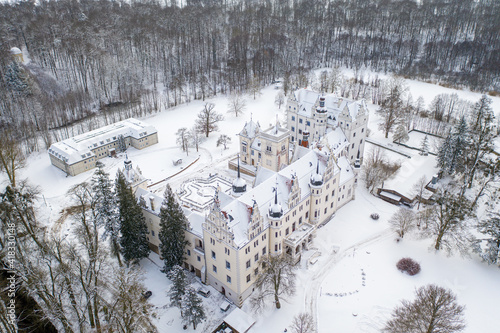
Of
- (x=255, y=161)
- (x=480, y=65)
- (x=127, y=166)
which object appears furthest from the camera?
(x=480, y=65)

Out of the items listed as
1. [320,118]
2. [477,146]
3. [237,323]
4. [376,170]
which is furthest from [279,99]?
[237,323]

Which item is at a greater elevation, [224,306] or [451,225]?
[451,225]

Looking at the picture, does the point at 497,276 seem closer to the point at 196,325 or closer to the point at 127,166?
the point at 196,325

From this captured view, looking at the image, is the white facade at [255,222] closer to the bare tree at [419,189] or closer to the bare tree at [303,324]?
the bare tree at [303,324]

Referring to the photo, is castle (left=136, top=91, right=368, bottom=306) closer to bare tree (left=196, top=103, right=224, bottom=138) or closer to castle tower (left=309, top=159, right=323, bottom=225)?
castle tower (left=309, top=159, right=323, bottom=225)

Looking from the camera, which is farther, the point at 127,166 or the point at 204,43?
the point at 204,43

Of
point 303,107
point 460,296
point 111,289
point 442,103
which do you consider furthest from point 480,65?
point 111,289

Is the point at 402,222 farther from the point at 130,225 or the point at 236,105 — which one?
the point at 236,105
